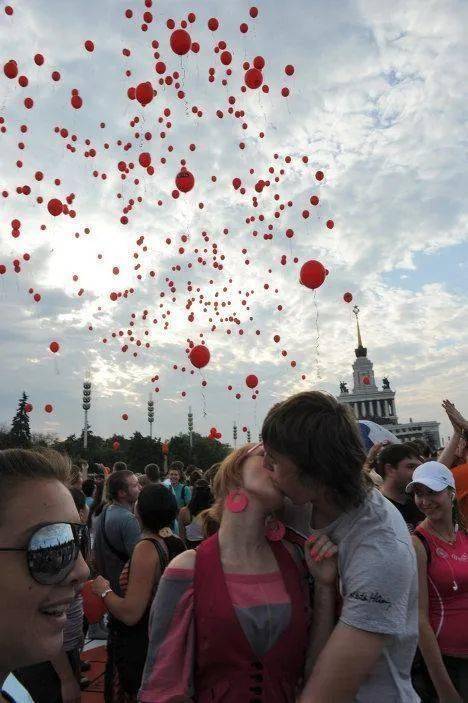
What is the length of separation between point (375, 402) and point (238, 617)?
4057 inches

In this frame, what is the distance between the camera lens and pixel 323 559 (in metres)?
1.82

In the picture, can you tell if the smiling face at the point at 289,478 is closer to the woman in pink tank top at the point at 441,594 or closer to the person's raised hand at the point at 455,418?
the woman in pink tank top at the point at 441,594

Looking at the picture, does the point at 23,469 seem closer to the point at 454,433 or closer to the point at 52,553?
the point at 52,553

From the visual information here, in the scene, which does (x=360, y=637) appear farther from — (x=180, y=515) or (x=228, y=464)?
(x=180, y=515)

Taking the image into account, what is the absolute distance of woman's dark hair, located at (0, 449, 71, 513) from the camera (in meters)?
1.32

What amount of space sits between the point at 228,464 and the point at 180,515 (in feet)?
17.7

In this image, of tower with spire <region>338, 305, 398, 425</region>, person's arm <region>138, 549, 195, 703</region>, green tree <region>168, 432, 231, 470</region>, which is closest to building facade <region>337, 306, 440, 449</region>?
tower with spire <region>338, 305, 398, 425</region>

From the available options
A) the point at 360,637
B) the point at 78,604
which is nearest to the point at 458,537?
the point at 360,637

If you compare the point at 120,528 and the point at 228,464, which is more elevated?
the point at 228,464

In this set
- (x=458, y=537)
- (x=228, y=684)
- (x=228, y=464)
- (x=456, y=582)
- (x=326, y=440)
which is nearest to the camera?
(x=326, y=440)

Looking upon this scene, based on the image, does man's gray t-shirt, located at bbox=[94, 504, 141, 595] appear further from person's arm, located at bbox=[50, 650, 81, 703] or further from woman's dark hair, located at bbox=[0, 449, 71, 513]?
woman's dark hair, located at bbox=[0, 449, 71, 513]

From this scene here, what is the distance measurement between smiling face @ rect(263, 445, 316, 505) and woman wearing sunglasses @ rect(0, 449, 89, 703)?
0.73 metres

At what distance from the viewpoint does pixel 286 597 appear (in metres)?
1.99

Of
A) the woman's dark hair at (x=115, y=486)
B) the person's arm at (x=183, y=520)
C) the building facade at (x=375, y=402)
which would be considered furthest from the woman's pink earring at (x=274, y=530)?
the building facade at (x=375, y=402)
